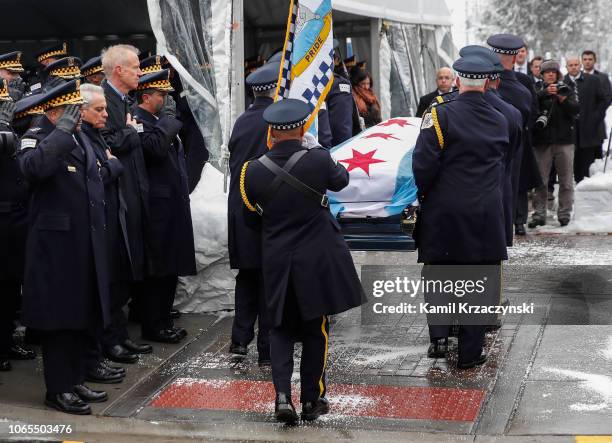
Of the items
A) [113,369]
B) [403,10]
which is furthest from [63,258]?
[403,10]

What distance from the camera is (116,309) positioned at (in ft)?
26.2

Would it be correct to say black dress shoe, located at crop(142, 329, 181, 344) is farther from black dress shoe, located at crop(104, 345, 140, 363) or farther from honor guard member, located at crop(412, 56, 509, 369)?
honor guard member, located at crop(412, 56, 509, 369)

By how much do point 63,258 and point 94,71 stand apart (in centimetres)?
249

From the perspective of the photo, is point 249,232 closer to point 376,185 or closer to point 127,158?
point 127,158

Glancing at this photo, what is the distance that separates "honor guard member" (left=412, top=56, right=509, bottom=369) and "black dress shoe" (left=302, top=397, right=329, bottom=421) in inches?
51.4

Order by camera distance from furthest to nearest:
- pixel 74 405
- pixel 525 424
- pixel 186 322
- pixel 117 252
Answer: pixel 186 322
pixel 117 252
pixel 74 405
pixel 525 424

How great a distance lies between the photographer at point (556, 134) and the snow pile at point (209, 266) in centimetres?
503

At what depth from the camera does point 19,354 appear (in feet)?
26.7

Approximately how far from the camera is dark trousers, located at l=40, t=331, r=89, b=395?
22.5ft

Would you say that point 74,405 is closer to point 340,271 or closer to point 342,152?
point 340,271

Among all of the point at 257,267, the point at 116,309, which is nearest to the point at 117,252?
the point at 116,309

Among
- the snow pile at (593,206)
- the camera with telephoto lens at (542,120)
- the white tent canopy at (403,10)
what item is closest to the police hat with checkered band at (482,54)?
the white tent canopy at (403,10)

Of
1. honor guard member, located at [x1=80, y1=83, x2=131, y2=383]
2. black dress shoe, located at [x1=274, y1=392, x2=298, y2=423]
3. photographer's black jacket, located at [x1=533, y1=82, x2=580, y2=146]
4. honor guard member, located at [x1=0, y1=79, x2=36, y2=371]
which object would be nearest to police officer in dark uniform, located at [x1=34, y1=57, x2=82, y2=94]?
honor guard member, located at [x1=0, y1=79, x2=36, y2=371]

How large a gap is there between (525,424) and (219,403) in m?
1.87
